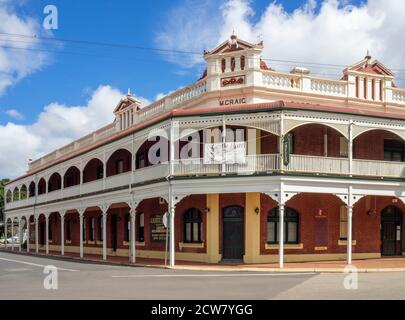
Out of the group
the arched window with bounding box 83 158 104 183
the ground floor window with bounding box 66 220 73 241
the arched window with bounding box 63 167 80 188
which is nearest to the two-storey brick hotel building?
the arched window with bounding box 83 158 104 183

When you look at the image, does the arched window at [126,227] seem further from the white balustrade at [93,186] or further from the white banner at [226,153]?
the white banner at [226,153]

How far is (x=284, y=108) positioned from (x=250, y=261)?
6789 millimetres

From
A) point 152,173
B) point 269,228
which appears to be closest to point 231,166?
point 269,228

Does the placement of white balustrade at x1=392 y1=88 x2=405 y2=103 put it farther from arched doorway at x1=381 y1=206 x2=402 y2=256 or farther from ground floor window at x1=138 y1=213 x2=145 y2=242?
ground floor window at x1=138 y1=213 x2=145 y2=242

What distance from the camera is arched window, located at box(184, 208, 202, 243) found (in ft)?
85.0

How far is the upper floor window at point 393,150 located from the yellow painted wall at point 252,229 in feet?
23.9

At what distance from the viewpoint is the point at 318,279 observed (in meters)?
17.3

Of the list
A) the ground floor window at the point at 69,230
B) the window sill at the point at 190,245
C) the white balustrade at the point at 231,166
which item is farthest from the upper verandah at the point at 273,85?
the ground floor window at the point at 69,230

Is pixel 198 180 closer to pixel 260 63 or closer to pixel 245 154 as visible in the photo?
pixel 245 154

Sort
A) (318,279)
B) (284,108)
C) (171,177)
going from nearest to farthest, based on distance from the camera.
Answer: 1. (318,279)
2. (284,108)
3. (171,177)

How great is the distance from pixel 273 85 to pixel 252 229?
21.8ft

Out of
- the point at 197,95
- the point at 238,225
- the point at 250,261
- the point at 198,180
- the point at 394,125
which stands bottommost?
the point at 250,261

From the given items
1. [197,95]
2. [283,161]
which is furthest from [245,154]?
[197,95]

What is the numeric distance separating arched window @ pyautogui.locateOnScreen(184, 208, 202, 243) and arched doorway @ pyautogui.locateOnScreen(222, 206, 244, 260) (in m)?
1.45
